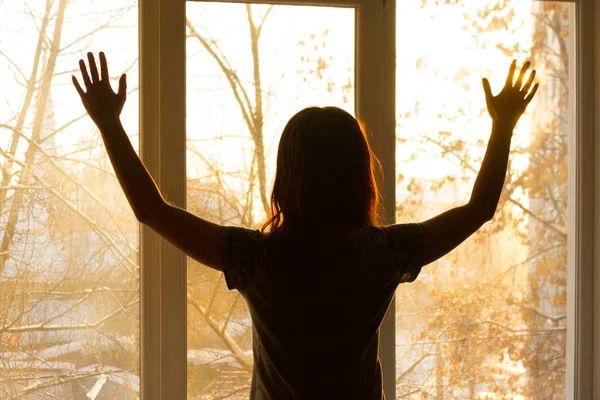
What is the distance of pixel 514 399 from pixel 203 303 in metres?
1.04

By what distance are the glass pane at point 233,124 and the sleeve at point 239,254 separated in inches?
32.4

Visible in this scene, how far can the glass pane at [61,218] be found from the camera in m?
1.73

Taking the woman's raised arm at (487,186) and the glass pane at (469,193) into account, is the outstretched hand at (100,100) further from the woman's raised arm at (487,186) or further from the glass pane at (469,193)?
the glass pane at (469,193)

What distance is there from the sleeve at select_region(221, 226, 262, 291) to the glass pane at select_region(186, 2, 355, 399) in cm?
82

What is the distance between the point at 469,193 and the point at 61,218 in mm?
1200

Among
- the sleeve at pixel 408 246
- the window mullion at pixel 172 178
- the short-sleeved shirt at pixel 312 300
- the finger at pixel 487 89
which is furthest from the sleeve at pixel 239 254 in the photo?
the window mullion at pixel 172 178

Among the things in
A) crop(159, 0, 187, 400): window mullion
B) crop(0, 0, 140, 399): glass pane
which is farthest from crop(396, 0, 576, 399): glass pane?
crop(0, 0, 140, 399): glass pane

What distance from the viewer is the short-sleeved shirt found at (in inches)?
41.2

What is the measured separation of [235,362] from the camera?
6.18 ft

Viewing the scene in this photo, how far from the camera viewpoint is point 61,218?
1.77 m

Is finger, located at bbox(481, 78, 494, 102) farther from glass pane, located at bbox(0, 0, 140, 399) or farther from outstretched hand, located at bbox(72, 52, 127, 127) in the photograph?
glass pane, located at bbox(0, 0, 140, 399)

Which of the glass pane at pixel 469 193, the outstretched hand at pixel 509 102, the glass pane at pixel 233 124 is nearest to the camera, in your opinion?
the outstretched hand at pixel 509 102

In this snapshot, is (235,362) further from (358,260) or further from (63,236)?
(358,260)

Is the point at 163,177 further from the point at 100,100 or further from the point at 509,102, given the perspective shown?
the point at 509,102
